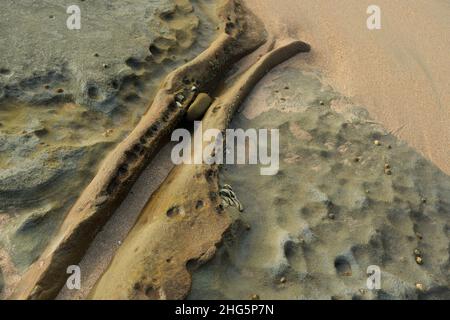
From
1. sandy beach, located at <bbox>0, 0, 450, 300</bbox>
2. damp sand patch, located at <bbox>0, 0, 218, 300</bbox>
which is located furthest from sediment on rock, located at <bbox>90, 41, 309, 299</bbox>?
damp sand patch, located at <bbox>0, 0, 218, 300</bbox>

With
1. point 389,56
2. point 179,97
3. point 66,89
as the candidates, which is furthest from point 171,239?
point 389,56

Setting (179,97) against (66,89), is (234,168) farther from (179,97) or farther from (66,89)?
(66,89)

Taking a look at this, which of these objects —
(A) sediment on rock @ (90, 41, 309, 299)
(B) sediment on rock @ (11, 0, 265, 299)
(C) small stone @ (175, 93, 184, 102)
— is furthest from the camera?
(C) small stone @ (175, 93, 184, 102)

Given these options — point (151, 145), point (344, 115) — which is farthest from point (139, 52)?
point (344, 115)

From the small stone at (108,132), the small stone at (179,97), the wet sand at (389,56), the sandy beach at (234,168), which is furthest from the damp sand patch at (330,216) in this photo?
the small stone at (108,132)

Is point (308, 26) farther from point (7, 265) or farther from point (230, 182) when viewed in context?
point (7, 265)

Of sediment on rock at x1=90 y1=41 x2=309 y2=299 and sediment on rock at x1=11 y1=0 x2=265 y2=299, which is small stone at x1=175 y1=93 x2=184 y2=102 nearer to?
sediment on rock at x1=11 y1=0 x2=265 y2=299
